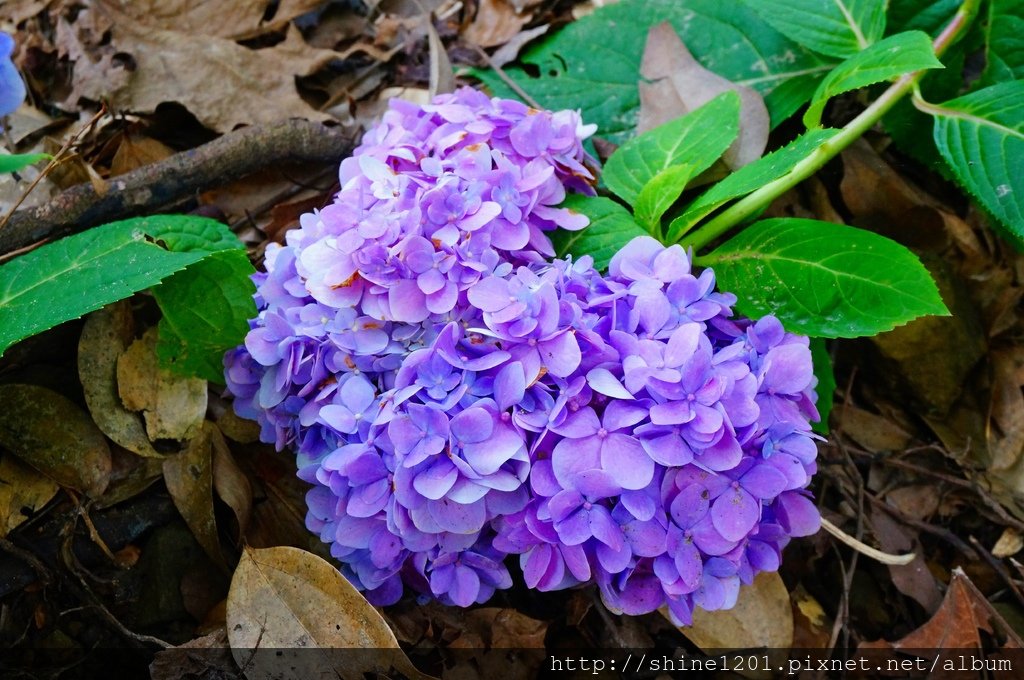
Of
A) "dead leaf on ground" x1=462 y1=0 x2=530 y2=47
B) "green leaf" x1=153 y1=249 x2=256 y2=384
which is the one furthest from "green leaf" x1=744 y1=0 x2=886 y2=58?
→ "green leaf" x1=153 y1=249 x2=256 y2=384

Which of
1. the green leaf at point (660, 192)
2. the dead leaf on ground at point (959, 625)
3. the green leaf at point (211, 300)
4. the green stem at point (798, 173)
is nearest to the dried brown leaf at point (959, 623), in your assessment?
the dead leaf on ground at point (959, 625)

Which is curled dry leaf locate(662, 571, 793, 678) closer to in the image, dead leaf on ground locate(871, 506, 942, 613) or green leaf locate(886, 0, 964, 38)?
dead leaf on ground locate(871, 506, 942, 613)

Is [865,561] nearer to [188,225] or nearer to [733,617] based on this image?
[733,617]

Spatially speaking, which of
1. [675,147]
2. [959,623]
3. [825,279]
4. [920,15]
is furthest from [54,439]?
[920,15]

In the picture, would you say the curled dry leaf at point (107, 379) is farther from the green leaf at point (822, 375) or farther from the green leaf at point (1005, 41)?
the green leaf at point (1005, 41)

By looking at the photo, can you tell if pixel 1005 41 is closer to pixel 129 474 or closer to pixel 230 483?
pixel 230 483

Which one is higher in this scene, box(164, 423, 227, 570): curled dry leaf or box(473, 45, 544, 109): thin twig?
box(473, 45, 544, 109): thin twig
